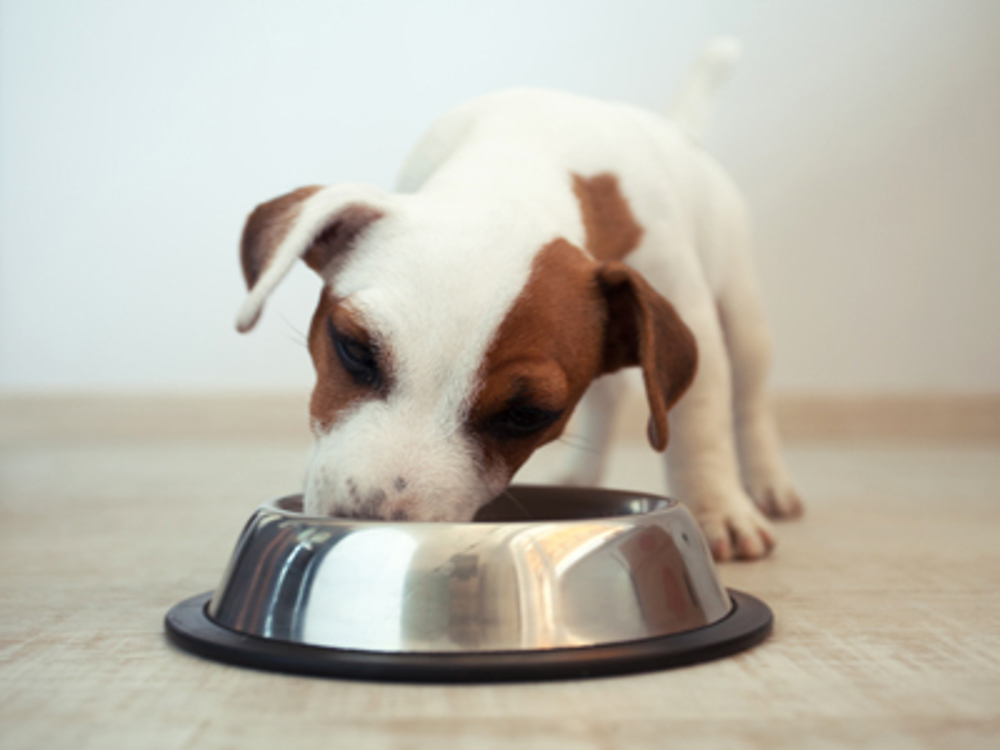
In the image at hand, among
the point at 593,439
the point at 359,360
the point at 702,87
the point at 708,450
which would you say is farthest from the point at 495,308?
the point at 702,87

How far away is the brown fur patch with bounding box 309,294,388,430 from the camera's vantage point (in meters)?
1.64

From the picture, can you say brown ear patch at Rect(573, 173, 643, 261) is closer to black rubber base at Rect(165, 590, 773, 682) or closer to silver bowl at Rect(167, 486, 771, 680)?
silver bowl at Rect(167, 486, 771, 680)

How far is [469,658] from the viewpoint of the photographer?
4.28ft

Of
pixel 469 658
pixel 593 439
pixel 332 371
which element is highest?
pixel 332 371

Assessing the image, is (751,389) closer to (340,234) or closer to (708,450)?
(708,450)

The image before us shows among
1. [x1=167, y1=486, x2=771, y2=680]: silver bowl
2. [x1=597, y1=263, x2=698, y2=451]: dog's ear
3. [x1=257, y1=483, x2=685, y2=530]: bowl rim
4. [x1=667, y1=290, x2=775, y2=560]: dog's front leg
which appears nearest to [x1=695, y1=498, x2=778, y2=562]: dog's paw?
[x1=667, y1=290, x2=775, y2=560]: dog's front leg

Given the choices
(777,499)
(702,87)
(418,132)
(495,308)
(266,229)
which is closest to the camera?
(495,308)

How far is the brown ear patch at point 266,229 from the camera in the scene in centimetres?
182

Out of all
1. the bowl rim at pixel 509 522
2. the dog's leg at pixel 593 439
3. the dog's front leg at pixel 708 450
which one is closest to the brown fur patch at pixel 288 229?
the bowl rim at pixel 509 522

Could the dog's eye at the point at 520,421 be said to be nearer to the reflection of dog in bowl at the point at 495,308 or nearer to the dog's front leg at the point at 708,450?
the reflection of dog in bowl at the point at 495,308

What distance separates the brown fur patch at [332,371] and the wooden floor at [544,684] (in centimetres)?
38

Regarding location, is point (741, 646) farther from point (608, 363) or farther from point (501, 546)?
point (608, 363)

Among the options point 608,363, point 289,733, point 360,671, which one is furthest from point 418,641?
point 608,363

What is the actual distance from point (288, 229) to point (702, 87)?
68.8 inches
